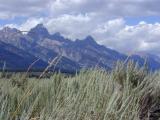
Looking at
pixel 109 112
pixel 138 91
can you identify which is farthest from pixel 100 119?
pixel 138 91

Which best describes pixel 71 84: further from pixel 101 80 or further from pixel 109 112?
pixel 109 112

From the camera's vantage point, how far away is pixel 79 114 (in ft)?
15.5

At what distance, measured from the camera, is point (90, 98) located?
5.60 metres

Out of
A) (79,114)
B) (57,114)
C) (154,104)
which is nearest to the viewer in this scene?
(57,114)

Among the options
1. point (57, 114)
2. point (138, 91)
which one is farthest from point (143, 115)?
point (57, 114)

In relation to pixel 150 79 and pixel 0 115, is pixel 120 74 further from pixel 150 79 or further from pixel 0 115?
pixel 0 115

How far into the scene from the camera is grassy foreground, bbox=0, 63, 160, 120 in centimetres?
454

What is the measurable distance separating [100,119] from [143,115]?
1.87m

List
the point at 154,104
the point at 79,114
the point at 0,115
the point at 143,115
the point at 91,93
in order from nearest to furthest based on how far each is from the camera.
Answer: the point at 0,115 < the point at 79,114 < the point at 91,93 < the point at 143,115 < the point at 154,104

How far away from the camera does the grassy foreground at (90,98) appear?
14.9ft

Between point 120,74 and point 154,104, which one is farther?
point 120,74

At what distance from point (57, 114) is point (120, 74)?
3.69 m

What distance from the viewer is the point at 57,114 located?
430cm

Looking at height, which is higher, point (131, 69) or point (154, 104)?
point (131, 69)
